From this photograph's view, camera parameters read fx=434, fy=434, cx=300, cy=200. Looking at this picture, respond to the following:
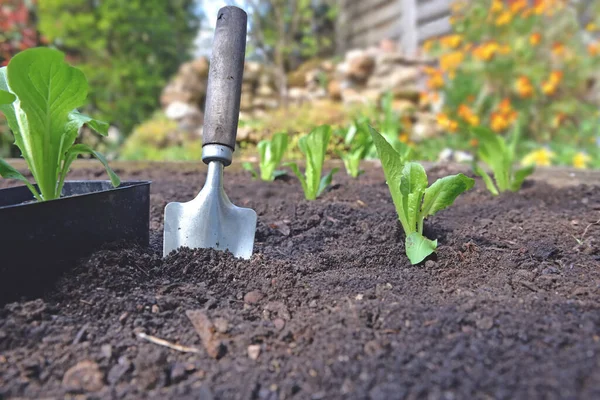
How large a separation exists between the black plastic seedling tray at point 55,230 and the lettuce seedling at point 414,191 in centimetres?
73

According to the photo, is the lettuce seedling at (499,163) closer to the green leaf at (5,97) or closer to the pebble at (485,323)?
the pebble at (485,323)

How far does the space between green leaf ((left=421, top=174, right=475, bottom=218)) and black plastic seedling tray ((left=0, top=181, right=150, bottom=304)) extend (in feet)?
2.75

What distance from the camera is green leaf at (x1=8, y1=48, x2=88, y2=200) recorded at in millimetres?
1003

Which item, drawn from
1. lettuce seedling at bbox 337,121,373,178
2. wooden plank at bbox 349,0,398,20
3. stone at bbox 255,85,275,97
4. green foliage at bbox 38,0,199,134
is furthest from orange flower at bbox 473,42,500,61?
green foliage at bbox 38,0,199,134

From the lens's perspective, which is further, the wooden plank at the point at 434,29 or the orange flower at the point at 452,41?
the wooden plank at the point at 434,29

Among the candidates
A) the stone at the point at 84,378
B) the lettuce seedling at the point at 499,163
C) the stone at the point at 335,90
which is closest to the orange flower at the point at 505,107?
the stone at the point at 335,90

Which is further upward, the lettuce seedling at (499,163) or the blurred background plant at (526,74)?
the blurred background plant at (526,74)

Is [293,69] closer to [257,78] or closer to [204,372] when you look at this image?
[257,78]

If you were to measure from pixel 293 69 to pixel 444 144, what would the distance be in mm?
4412

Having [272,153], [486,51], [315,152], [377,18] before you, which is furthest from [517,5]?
[315,152]

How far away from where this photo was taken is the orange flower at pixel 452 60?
19.8 ft

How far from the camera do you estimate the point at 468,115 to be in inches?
Answer: 229

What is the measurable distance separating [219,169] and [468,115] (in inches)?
206

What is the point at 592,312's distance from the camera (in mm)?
872
